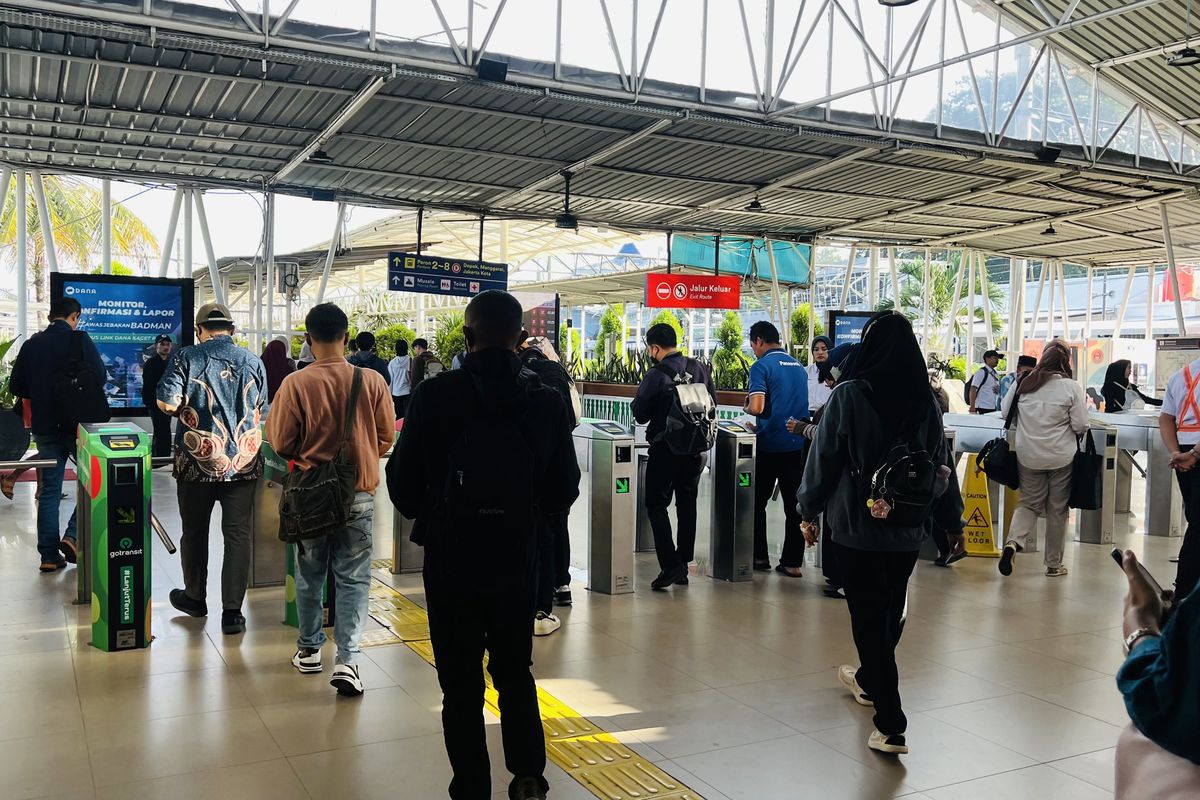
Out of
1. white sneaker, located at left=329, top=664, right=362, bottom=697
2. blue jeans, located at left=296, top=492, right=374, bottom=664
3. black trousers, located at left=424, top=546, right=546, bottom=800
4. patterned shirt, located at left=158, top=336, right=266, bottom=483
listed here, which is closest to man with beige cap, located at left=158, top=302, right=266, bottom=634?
patterned shirt, located at left=158, top=336, right=266, bottom=483

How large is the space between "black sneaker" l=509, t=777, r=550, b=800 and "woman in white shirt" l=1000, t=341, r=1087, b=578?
5.15 metres

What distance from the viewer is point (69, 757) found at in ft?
12.6

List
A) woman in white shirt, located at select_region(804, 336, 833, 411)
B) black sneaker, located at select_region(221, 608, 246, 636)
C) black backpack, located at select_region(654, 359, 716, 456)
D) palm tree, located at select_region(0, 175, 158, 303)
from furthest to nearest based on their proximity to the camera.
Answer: palm tree, located at select_region(0, 175, 158, 303) < woman in white shirt, located at select_region(804, 336, 833, 411) < black backpack, located at select_region(654, 359, 716, 456) < black sneaker, located at select_region(221, 608, 246, 636)

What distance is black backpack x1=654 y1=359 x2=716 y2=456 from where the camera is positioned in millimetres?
6512

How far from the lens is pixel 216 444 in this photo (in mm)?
5531

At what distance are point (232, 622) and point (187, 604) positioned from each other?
428mm

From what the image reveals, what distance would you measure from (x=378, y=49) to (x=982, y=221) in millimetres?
14869

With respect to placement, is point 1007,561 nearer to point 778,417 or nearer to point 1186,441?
point 1186,441

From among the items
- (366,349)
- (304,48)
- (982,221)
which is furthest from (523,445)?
(982,221)

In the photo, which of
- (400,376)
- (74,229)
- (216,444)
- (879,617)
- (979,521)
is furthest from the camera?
(74,229)

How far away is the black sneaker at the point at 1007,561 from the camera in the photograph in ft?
→ 24.2

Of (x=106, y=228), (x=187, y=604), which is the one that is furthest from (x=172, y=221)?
(x=187, y=604)

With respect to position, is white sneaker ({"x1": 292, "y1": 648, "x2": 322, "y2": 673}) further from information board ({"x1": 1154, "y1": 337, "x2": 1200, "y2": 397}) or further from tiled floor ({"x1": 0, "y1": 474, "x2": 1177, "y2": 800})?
information board ({"x1": 1154, "y1": 337, "x2": 1200, "y2": 397})

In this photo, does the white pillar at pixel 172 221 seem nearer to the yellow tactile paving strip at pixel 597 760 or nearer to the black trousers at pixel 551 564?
the black trousers at pixel 551 564
